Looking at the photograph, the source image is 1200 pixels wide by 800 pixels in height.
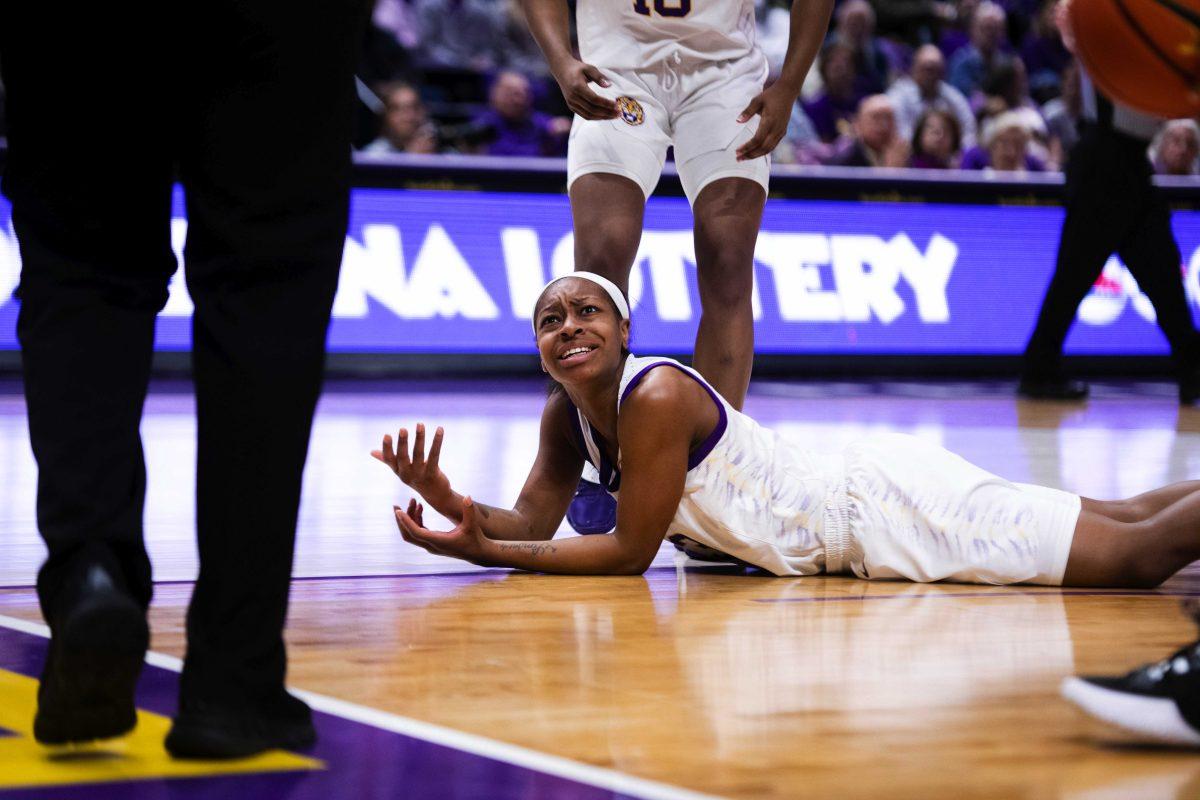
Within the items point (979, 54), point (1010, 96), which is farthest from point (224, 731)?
point (979, 54)

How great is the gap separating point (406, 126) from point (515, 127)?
99cm

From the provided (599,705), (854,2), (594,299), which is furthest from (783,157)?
(599,705)

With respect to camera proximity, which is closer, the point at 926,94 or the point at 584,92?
the point at 584,92

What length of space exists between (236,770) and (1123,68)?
1.92 meters

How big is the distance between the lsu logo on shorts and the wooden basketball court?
1195 millimetres

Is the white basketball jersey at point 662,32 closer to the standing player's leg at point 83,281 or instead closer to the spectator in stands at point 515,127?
the standing player's leg at point 83,281

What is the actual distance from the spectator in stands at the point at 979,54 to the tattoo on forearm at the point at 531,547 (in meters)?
11.0

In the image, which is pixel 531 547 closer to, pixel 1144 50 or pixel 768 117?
pixel 768 117

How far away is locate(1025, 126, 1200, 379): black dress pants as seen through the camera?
9359 mm

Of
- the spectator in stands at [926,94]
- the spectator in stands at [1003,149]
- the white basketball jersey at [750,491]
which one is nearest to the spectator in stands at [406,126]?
the spectator in stands at [1003,149]

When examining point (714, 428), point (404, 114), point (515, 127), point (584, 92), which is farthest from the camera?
point (515, 127)

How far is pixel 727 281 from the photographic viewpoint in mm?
4707

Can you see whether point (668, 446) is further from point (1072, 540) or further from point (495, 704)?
point (495, 704)

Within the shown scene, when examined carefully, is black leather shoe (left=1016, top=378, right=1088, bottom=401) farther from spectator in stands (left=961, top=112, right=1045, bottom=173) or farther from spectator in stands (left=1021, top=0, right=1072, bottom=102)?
spectator in stands (left=1021, top=0, right=1072, bottom=102)
